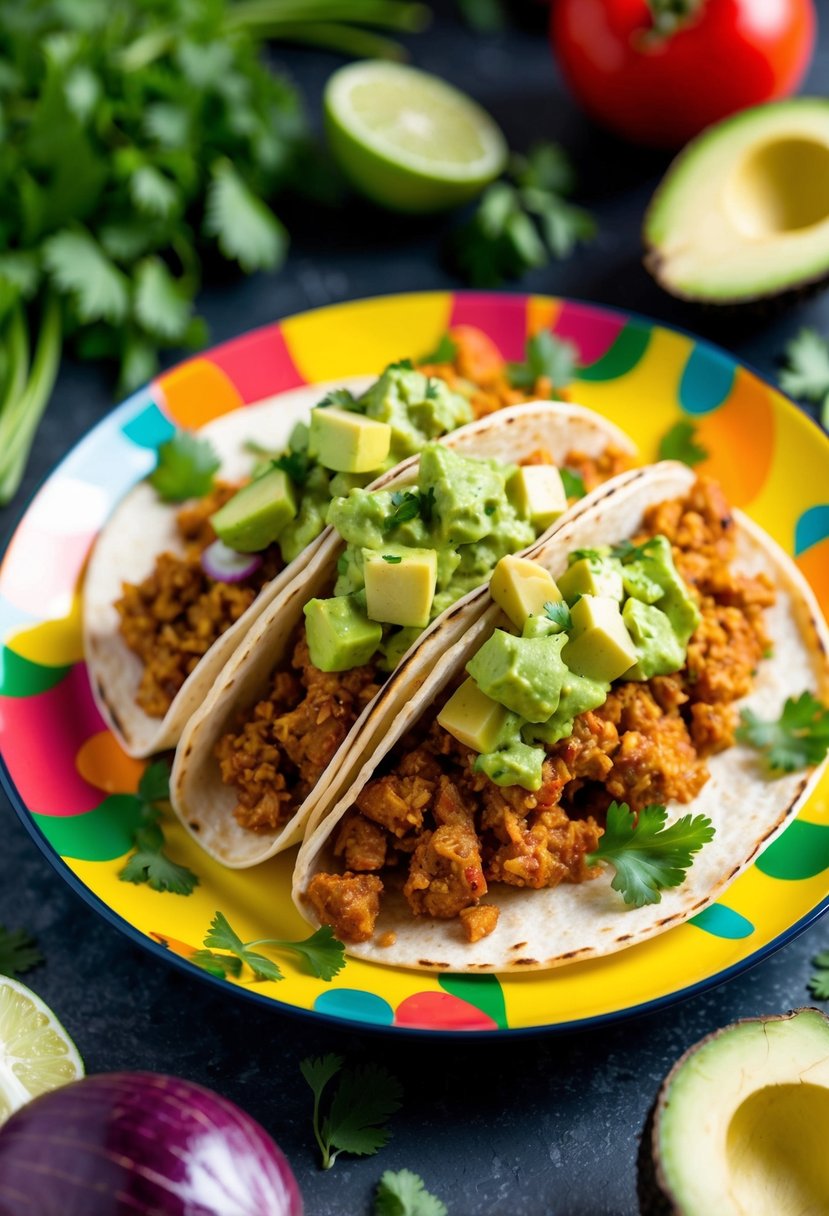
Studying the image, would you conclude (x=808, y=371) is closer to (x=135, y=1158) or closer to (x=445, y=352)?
(x=445, y=352)

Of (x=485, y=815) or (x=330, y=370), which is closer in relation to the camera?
(x=485, y=815)

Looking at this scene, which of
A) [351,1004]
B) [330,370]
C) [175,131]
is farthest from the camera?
[175,131]

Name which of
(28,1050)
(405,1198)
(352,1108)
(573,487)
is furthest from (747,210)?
(28,1050)

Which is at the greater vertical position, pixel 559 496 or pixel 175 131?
pixel 175 131

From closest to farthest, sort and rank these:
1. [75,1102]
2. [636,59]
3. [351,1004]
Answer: [75,1102]
[351,1004]
[636,59]

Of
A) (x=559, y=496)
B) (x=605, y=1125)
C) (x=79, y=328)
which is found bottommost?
(x=605, y=1125)

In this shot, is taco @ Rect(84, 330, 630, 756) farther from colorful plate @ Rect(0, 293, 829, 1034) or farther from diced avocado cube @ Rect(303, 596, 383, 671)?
diced avocado cube @ Rect(303, 596, 383, 671)

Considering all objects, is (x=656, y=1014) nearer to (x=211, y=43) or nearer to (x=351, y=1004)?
(x=351, y=1004)

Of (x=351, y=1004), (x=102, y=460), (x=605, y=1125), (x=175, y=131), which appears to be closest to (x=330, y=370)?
(x=102, y=460)
